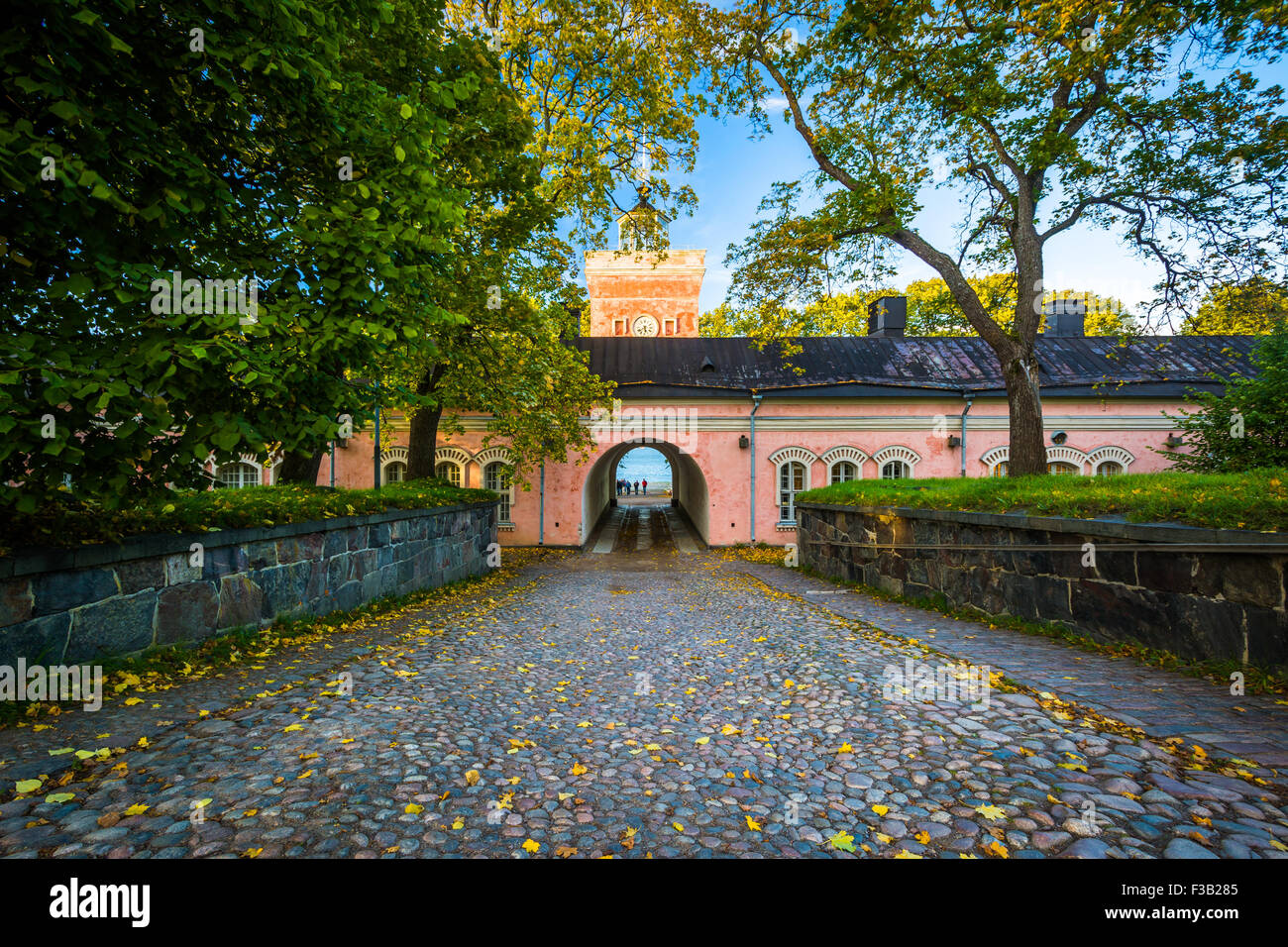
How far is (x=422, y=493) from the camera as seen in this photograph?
1017 cm

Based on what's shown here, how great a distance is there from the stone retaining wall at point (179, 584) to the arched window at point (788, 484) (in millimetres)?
13188

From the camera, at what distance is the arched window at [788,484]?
18719 millimetres

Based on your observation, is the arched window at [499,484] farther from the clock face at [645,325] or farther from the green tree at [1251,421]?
the clock face at [645,325]

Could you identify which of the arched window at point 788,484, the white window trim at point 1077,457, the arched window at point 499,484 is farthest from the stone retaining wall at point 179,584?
the white window trim at point 1077,457

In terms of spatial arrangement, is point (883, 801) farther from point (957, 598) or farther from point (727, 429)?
point (727, 429)

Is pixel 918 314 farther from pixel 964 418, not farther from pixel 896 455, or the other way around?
pixel 896 455

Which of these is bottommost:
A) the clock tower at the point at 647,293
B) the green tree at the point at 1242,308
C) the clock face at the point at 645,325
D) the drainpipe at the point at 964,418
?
the drainpipe at the point at 964,418

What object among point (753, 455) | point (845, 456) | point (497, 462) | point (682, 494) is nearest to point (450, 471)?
point (497, 462)

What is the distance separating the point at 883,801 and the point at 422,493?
9.19m

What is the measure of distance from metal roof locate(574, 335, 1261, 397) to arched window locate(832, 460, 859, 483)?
2282 mm

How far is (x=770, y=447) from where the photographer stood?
1869 cm

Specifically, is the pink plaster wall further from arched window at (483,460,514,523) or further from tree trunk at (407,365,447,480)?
tree trunk at (407,365,447,480)

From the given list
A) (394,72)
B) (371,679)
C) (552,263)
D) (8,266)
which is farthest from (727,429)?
(8,266)

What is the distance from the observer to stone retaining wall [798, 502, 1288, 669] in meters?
3.88
